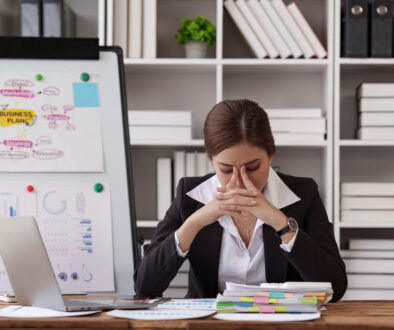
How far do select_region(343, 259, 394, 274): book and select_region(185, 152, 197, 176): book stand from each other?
0.85 m

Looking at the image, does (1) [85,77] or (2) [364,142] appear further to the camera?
(2) [364,142]

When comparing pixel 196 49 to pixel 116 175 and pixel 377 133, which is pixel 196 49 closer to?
pixel 377 133

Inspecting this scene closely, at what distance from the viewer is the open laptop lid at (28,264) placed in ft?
4.22

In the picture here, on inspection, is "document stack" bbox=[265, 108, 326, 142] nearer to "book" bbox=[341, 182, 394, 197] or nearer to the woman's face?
"book" bbox=[341, 182, 394, 197]

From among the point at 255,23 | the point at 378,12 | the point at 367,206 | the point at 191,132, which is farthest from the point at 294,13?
the point at 367,206

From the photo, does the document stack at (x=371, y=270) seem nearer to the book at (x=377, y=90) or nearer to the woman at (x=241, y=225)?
the book at (x=377, y=90)

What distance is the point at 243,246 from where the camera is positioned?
5.56 ft

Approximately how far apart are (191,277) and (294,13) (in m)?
1.52

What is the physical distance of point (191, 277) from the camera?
1.74 meters

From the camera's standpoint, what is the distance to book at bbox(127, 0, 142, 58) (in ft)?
8.96

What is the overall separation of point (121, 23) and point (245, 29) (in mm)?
583

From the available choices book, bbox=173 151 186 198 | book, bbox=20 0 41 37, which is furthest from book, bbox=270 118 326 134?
book, bbox=20 0 41 37

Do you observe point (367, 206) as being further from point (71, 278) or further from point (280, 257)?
point (71, 278)

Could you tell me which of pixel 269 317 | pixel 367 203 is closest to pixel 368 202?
pixel 367 203
